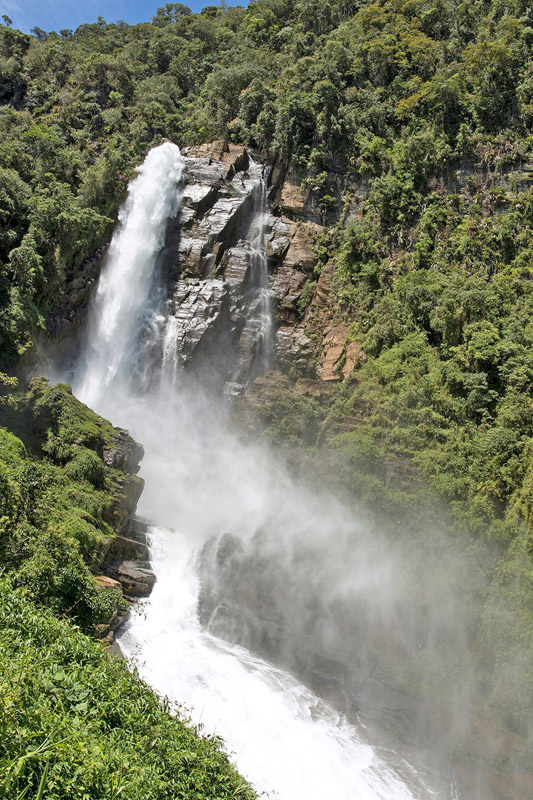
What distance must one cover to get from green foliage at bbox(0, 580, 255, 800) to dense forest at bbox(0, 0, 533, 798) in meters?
0.08

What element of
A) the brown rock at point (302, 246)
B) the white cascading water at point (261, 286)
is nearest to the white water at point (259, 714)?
the white cascading water at point (261, 286)

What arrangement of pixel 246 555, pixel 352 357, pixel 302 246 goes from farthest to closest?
pixel 302 246
pixel 352 357
pixel 246 555

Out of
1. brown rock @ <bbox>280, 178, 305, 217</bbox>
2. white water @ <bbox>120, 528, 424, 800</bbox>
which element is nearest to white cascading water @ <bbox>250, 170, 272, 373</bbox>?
brown rock @ <bbox>280, 178, 305, 217</bbox>

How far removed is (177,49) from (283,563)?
51.9 m

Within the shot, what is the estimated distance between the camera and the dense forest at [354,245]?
57.2ft

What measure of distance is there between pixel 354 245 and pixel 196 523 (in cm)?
1995

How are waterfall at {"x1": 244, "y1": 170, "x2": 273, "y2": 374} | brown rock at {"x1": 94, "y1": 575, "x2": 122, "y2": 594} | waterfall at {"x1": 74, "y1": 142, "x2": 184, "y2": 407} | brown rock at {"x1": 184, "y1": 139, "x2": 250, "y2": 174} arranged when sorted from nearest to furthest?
1. brown rock at {"x1": 94, "y1": 575, "x2": 122, "y2": 594}
2. waterfall at {"x1": 74, "y1": 142, "x2": 184, "y2": 407}
3. waterfall at {"x1": 244, "y1": 170, "x2": 273, "y2": 374}
4. brown rock at {"x1": 184, "y1": 139, "x2": 250, "y2": 174}

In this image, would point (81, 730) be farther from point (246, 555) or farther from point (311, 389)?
point (311, 389)

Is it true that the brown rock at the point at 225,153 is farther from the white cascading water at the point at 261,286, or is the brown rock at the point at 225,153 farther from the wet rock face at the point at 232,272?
the white cascading water at the point at 261,286

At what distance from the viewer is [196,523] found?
90.8 ft

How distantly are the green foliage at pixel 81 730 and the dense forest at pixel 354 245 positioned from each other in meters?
0.08

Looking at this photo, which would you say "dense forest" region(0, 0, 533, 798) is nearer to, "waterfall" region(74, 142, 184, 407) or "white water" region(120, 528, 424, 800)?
"waterfall" region(74, 142, 184, 407)

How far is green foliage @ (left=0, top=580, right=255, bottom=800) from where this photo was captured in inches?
214

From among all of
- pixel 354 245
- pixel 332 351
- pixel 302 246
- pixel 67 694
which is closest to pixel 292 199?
pixel 302 246
